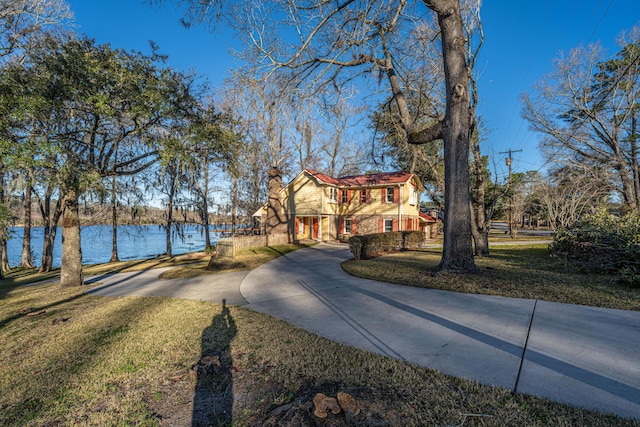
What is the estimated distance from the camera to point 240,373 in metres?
3.10

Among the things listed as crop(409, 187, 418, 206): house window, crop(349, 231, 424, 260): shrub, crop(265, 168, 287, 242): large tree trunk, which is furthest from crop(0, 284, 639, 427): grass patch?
crop(409, 187, 418, 206): house window

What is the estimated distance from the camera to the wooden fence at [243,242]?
14203 mm

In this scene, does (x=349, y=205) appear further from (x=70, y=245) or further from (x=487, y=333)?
(x=487, y=333)

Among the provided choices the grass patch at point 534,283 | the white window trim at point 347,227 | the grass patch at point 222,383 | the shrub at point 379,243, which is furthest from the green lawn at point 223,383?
the white window trim at point 347,227

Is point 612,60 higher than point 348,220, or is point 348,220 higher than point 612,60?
point 612,60

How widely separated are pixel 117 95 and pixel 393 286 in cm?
961

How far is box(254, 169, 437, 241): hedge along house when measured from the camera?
22.9 m

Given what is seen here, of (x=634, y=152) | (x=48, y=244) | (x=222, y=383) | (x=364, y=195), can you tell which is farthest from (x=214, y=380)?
(x=634, y=152)

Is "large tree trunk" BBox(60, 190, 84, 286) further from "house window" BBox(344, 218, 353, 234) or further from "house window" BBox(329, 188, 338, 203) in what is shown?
"house window" BBox(344, 218, 353, 234)

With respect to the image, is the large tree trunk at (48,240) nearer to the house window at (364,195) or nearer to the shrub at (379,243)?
the shrub at (379,243)

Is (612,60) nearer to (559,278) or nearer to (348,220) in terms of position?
(559,278)

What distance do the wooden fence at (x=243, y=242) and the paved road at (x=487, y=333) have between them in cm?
676

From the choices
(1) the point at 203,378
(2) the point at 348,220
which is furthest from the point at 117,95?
(2) the point at 348,220

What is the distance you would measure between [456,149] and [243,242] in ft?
44.8
